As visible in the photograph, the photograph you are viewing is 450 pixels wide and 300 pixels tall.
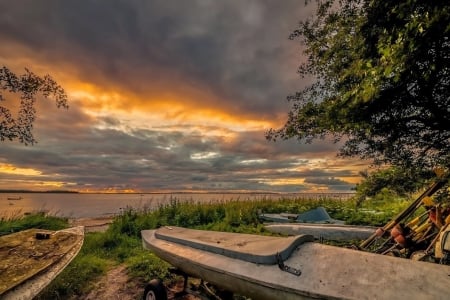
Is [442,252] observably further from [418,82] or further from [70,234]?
[70,234]

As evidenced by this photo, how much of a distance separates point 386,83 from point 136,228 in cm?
1024

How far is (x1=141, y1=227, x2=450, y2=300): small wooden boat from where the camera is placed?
2.64m

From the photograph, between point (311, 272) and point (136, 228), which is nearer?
point (311, 272)

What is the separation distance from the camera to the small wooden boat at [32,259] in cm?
451

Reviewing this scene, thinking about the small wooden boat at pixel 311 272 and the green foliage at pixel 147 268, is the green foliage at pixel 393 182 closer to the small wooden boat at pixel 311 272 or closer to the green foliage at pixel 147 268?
the small wooden boat at pixel 311 272

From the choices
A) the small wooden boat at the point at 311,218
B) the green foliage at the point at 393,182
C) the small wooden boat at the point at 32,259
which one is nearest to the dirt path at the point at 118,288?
the small wooden boat at the point at 32,259

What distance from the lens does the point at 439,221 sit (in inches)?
157

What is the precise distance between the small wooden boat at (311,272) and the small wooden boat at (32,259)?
2.63m

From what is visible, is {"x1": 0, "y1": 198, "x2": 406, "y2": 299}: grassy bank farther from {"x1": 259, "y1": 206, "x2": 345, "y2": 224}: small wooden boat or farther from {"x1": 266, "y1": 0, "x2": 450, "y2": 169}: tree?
{"x1": 266, "y1": 0, "x2": 450, "y2": 169}: tree

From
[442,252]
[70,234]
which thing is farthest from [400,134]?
[70,234]

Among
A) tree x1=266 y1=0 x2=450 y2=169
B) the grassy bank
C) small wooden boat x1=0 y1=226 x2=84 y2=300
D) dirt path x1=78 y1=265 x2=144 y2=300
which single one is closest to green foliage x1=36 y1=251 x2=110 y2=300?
the grassy bank

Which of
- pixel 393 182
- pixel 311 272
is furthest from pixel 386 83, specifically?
pixel 311 272

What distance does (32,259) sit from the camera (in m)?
5.80

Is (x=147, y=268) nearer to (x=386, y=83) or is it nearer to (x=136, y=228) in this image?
(x=136, y=228)
